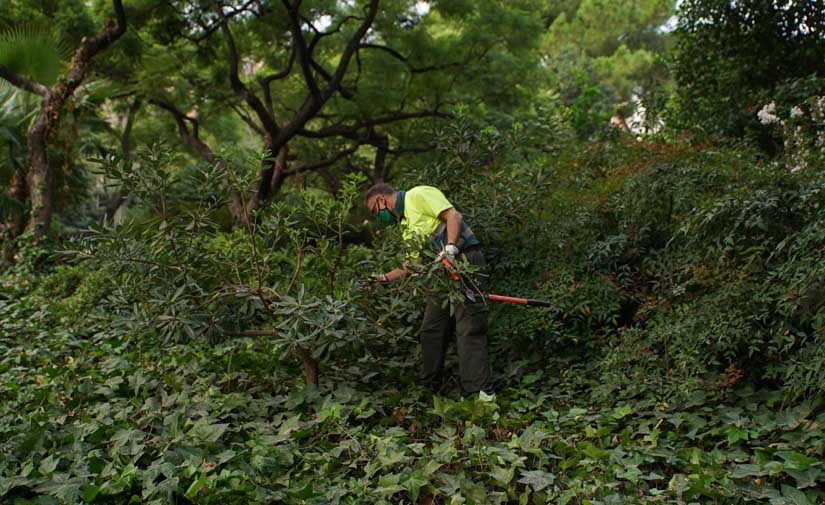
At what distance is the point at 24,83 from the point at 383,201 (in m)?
7.69

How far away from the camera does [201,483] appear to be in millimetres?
3027

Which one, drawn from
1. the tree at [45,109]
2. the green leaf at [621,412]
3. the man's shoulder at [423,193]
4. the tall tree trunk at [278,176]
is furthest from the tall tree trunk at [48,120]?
the green leaf at [621,412]

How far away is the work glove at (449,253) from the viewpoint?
393 centimetres

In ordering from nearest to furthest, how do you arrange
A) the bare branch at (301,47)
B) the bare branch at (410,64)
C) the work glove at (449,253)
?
1. the work glove at (449,253)
2. the bare branch at (301,47)
3. the bare branch at (410,64)

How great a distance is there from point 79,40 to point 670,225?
9.50m

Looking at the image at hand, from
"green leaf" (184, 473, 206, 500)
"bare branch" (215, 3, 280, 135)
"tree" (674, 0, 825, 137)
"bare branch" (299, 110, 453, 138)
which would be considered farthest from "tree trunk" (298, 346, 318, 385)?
"bare branch" (299, 110, 453, 138)

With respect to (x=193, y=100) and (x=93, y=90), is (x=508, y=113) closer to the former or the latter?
(x=193, y=100)

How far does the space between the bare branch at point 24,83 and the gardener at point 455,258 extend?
7.39 meters

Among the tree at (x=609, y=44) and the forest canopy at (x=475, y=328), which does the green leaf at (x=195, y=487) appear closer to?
the forest canopy at (x=475, y=328)

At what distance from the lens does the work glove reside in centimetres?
393

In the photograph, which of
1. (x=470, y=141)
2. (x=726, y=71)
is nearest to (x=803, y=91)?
(x=726, y=71)

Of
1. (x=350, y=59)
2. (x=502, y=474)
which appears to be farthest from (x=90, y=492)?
(x=350, y=59)

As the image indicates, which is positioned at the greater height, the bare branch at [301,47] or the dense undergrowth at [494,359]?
the bare branch at [301,47]

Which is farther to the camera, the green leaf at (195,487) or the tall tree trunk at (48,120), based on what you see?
the tall tree trunk at (48,120)
